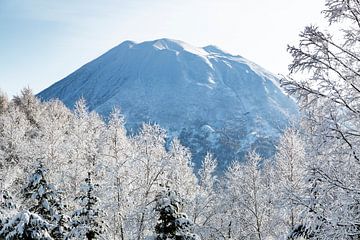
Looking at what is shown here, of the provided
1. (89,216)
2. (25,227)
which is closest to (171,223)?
(89,216)

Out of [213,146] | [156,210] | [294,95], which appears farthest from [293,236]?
[213,146]

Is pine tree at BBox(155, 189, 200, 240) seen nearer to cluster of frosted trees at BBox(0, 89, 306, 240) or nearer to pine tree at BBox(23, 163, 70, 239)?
cluster of frosted trees at BBox(0, 89, 306, 240)

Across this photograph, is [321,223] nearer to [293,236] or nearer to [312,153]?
[312,153]

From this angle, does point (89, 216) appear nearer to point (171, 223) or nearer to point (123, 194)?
point (123, 194)

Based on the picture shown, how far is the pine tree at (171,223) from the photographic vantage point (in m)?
17.3

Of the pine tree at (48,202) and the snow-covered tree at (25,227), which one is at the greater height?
the pine tree at (48,202)

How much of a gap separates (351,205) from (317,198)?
0.92m

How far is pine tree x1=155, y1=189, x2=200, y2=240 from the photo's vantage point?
17.3 meters

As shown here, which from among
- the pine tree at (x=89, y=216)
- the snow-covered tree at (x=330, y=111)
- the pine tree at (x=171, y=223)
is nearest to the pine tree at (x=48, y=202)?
the pine tree at (x=89, y=216)

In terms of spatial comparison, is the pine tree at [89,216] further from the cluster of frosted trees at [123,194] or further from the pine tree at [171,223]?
the pine tree at [171,223]

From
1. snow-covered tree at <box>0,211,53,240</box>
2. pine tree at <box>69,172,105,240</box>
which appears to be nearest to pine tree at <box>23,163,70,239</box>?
pine tree at <box>69,172,105,240</box>

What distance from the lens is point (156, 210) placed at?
687 inches

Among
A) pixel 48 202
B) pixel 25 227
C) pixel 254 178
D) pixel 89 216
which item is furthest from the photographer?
pixel 254 178

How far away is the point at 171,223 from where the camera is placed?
17.4 meters
